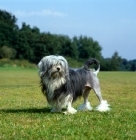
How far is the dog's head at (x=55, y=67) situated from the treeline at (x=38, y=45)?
261 ft

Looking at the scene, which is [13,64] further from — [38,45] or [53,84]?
[53,84]

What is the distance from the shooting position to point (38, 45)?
97.1 meters

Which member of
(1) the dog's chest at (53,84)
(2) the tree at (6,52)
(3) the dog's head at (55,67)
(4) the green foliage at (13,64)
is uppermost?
(2) the tree at (6,52)

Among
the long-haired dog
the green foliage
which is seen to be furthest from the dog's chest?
the green foliage

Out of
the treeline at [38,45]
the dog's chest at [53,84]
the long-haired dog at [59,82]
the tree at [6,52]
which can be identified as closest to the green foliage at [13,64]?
the tree at [6,52]

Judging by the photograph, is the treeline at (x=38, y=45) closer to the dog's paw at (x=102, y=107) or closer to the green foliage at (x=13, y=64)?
the green foliage at (x=13, y=64)

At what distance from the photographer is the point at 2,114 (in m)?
10.0

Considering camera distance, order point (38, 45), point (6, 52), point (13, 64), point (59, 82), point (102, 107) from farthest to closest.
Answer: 1. point (38, 45)
2. point (6, 52)
3. point (13, 64)
4. point (102, 107)
5. point (59, 82)

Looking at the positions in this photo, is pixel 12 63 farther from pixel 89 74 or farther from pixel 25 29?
pixel 89 74

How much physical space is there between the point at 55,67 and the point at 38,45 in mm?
87577

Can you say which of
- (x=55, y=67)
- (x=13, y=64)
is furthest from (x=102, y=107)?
(x=13, y=64)

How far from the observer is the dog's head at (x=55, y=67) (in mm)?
9961

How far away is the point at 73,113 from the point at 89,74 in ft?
4.29

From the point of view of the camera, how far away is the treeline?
3752 inches
